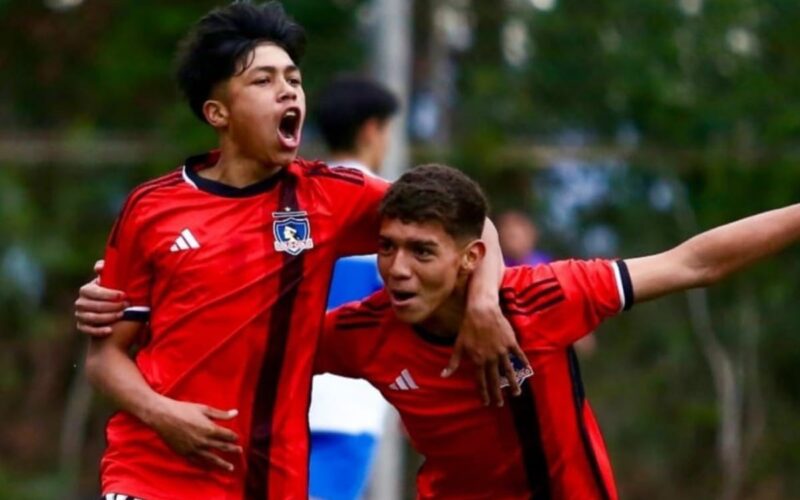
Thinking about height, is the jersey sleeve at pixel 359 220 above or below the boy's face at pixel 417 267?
above

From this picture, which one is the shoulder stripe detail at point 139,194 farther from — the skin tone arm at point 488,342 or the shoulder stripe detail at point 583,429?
the shoulder stripe detail at point 583,429

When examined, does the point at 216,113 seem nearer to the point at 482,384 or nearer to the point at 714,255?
the point at 482,384

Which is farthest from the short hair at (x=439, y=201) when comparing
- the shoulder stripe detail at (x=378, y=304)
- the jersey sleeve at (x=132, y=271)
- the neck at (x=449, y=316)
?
the jersey sleeve at (x=132, y=271)

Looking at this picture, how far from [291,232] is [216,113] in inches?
17.7

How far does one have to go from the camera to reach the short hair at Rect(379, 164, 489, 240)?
4.97 metres

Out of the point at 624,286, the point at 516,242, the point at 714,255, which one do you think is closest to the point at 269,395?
the point at 624,286

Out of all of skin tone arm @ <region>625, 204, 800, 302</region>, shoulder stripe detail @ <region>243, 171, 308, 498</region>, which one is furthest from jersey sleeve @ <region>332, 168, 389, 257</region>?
skin tone arm @ <region>625, 204, 800, 302</region>

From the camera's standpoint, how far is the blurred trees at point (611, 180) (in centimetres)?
1121

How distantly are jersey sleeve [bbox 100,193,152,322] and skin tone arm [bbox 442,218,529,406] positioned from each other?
2.68 ft

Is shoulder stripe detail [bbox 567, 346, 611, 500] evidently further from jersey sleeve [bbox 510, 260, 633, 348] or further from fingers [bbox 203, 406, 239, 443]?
fingers [bbox 203, 406, 239, 443]

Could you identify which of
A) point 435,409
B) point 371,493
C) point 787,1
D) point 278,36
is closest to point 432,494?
point 435,409

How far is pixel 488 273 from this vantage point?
16.4ft

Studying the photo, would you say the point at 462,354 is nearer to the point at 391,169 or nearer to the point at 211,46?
the point at 211,46

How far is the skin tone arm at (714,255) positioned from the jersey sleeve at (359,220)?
71cm
